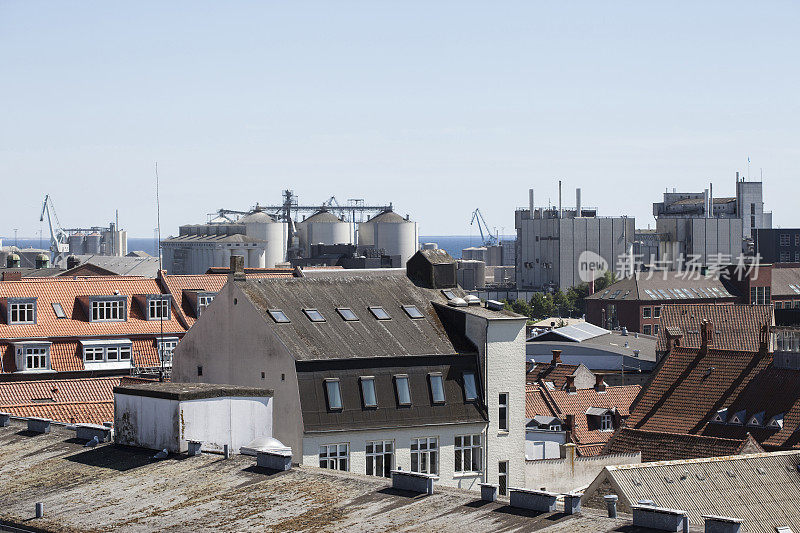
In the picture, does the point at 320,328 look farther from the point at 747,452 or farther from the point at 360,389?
the point at 747,452

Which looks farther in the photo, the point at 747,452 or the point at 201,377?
the point at 747,452

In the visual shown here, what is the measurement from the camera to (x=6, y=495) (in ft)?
168

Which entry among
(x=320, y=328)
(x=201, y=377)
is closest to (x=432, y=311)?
(x=320, y=328)

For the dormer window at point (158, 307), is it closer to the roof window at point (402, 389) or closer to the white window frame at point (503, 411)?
the roof window at point (402, 389)

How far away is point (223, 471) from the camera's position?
5031 cm

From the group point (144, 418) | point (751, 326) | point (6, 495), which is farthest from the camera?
point (751, 326)

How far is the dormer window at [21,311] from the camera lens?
92438mm

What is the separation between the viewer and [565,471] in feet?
256

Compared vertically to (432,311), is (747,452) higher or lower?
lower

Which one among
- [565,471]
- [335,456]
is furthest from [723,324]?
[335,456]

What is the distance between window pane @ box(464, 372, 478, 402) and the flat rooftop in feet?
51.6

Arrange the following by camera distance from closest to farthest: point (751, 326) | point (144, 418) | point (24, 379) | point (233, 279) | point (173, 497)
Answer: point (173, 497) < point (144, 418) < point (233, 279) < point (24, 379) < point (751, 326)

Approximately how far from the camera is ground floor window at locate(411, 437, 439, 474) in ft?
210

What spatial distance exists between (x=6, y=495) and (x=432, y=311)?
955 inches
